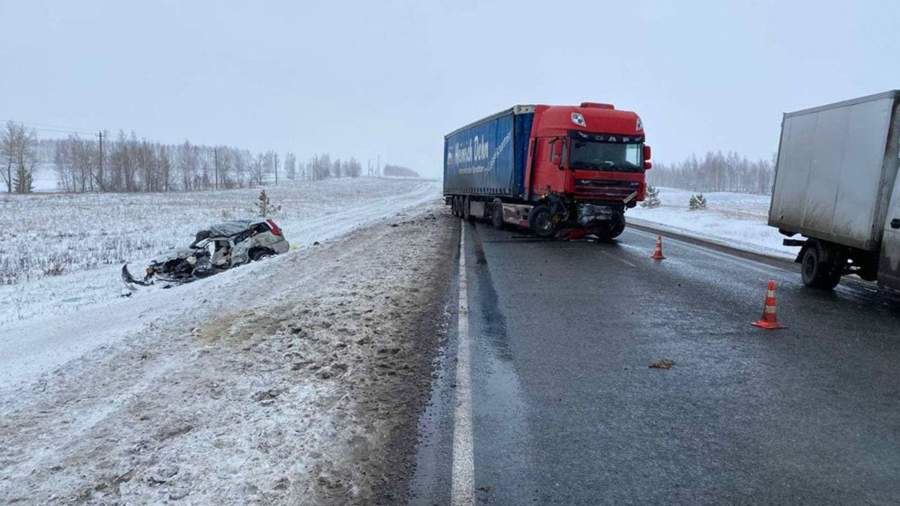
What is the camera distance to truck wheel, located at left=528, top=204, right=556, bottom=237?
60.1ft

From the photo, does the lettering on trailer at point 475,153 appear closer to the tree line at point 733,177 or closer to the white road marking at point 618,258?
the white road marking at point 618,258

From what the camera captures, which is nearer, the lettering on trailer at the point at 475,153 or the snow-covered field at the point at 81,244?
the snow-covered field at the point at 81,244

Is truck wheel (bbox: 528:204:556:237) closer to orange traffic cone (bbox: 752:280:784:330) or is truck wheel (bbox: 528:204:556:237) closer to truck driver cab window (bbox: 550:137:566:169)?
truck driver cab window (bbox: 550:137:566:169)

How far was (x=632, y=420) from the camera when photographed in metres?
4.58

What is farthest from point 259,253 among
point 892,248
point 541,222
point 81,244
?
point 892,248

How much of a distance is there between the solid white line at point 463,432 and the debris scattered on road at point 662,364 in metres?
1.81

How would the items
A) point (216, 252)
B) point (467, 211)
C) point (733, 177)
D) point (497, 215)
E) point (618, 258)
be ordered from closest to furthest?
point (618, 258) < point (216, 252) < point (497, 215) < point (467, 211) < point (733, 177)

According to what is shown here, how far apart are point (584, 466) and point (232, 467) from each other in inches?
83.4

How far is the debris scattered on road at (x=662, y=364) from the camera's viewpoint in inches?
233

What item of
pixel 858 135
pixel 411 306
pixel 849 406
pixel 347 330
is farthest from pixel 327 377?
pixel 858 135

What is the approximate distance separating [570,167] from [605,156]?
114 centimetres

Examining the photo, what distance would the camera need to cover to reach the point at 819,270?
422 inches

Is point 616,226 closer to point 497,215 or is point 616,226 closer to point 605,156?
point 605,156

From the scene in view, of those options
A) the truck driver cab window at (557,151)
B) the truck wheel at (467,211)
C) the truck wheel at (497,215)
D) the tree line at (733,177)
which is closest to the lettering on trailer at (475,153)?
the truck wheel at (467,211)
